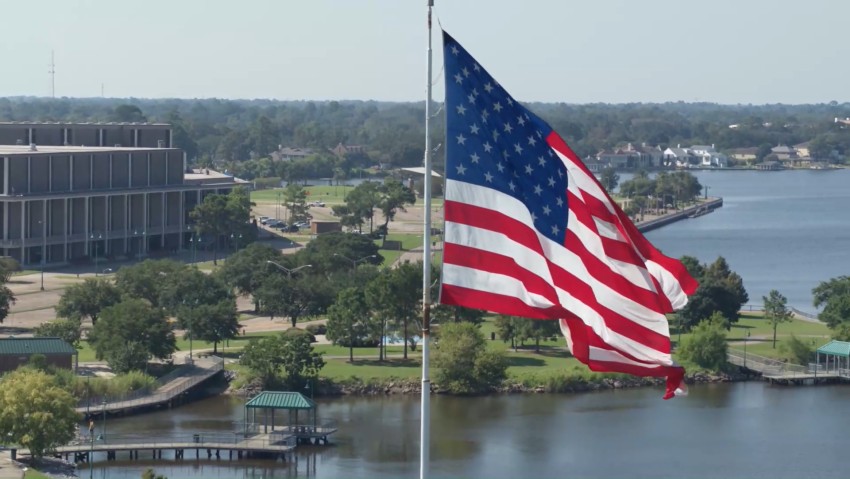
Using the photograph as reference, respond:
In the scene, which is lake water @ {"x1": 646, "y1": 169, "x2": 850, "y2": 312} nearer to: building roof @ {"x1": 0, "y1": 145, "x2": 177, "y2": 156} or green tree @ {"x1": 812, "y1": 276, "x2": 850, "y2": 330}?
green tree @ {"x1": 812, "y1": 276, "x2": 850, "y2": 330}

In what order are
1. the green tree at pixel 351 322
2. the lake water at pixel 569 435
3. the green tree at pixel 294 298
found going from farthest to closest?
1. the green tree at pixel 294 298
2. the green tree at pixel 351 322
3. the lake water at pixel 569 435

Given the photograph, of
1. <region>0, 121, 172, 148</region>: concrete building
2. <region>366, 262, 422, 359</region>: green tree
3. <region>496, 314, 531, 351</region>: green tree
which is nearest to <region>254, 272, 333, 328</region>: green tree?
<region>366, 262, 422, 359</region>: green tree

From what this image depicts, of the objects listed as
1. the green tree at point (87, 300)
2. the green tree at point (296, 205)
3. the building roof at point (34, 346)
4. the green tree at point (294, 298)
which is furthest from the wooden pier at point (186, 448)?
the green tree at point (296, 205)

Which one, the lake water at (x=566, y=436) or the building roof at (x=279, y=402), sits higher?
the building roof at (x=279, y=402)

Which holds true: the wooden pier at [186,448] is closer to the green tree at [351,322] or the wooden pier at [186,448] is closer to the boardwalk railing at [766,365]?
the green tree at [351,322]

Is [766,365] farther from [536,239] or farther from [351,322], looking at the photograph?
[536,239]

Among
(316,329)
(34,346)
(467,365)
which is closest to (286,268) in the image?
(316,329)

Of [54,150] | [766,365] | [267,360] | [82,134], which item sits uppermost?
[82,134]
